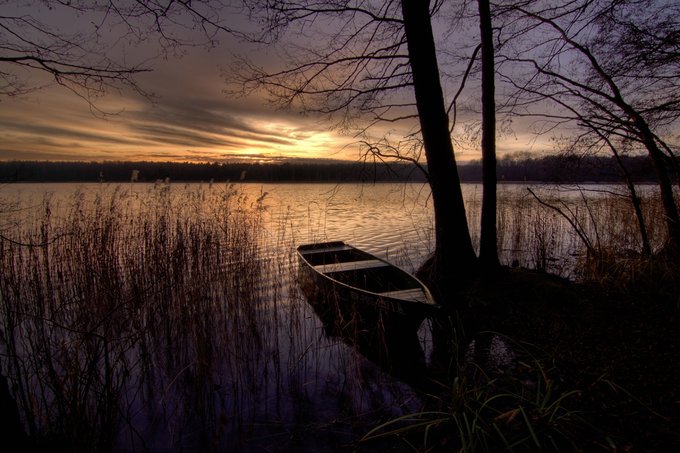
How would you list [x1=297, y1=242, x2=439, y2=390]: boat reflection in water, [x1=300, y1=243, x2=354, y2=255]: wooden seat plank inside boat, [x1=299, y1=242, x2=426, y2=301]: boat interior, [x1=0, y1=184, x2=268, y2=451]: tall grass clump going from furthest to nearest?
[x1=300, y1=243, x2=354, y2=255]: wooden seat plank inside boat < [x1=299, y1=242, x2=426, y2=301]: boat interior < [x1=297, y1=242, x2=439, y2=390]: boat reflection in water < [x1=0, y1=184, x2=268, y2=451]: tall grass clump

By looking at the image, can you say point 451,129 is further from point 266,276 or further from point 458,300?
point 266,276

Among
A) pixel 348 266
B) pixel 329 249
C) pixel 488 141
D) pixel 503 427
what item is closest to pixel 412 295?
pixel 348 266

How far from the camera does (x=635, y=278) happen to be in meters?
5.30

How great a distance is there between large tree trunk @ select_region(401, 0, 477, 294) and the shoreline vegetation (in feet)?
1.83

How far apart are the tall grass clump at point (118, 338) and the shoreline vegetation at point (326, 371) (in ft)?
0.10

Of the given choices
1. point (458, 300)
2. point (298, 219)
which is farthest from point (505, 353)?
point (298, 219)

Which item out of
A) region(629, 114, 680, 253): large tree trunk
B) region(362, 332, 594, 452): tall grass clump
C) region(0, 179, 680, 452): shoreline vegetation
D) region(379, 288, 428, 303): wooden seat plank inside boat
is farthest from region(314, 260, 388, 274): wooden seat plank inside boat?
region(629, 114, 680, 253): large tree trunk

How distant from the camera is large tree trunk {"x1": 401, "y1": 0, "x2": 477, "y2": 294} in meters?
5.68

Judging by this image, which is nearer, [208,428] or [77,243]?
[208,428]

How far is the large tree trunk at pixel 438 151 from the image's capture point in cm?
568

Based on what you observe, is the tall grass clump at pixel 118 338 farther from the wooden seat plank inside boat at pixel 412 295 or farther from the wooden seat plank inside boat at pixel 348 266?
the wooden seat plank inside boat at pixel 412 295

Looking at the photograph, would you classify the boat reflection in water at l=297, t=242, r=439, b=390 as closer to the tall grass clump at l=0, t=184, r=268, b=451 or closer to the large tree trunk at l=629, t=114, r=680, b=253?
the tall grass clump at l=0, t=184, r=268, b=451

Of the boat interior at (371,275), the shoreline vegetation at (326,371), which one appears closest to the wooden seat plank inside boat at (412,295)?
the boat interior at (371,275)

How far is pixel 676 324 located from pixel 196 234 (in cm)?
774
